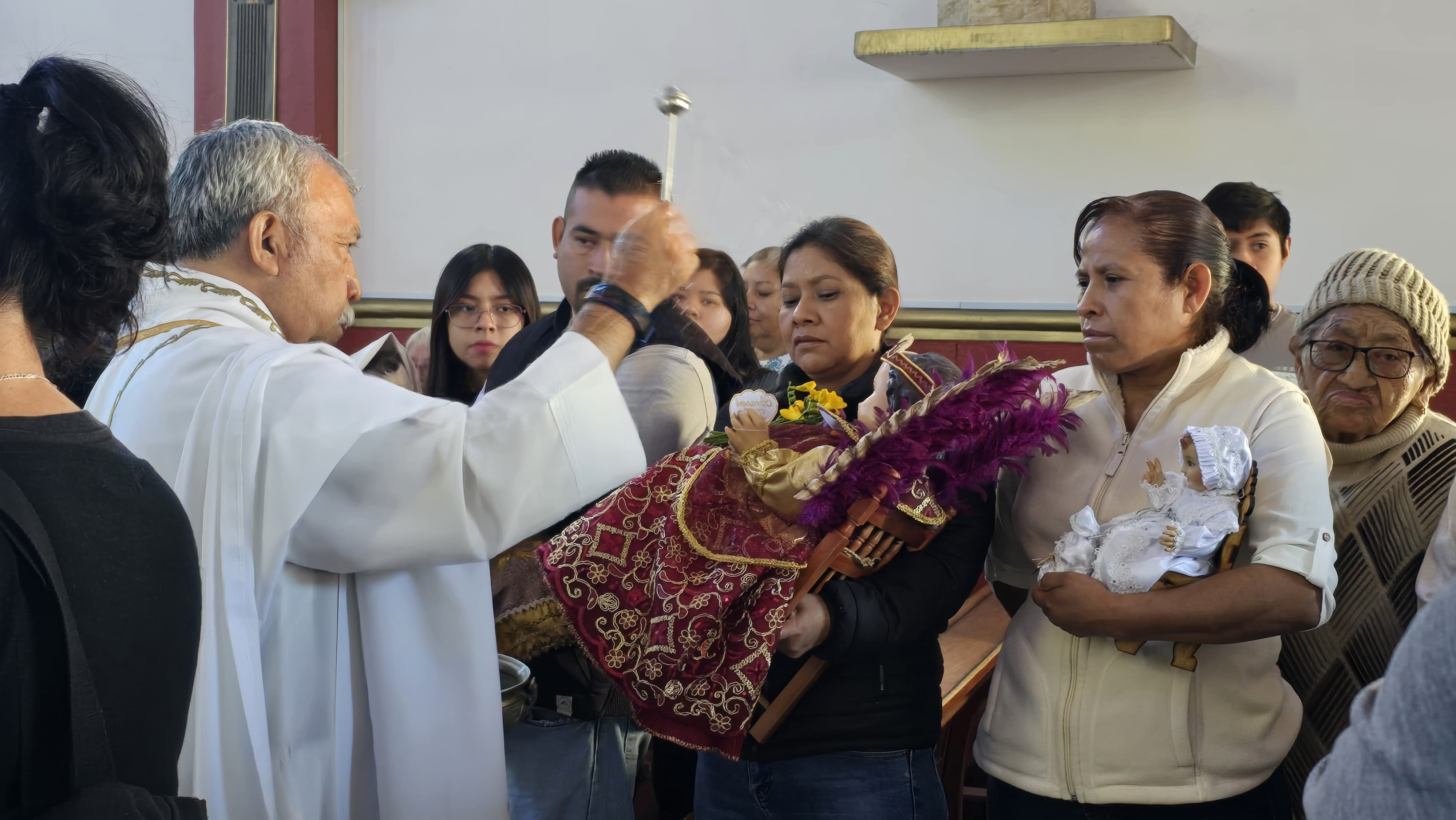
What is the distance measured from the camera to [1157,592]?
1.67 m

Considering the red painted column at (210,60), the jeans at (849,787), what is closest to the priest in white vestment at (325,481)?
the jeans at (849,787)

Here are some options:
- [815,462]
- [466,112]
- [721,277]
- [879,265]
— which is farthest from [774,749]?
[466,112]

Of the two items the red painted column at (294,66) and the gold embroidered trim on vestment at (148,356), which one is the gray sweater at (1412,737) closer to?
the gold embroidered trim on vestment at (148,356)

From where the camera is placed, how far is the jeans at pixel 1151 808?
1.72m

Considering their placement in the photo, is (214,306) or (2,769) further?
(214,306)

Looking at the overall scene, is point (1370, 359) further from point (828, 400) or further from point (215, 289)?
point (215, 289)

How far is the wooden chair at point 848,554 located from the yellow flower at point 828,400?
0.85ft

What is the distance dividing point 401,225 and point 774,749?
432 cm

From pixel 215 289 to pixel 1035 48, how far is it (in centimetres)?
327

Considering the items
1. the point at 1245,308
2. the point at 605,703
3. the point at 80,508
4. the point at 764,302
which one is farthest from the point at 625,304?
the point at 764,302

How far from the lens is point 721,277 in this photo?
283 cm

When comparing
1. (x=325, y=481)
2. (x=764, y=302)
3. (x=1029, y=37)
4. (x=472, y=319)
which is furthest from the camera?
(x=1029, y=37)

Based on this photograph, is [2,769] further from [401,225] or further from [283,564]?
[401,225]

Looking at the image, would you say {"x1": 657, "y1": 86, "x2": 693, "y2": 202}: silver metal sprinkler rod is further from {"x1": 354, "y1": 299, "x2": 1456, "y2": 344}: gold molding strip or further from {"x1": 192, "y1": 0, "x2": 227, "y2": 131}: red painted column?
{"x1": 192, "y1": 0, "x2": 227, "y2": 131}: red painted column
